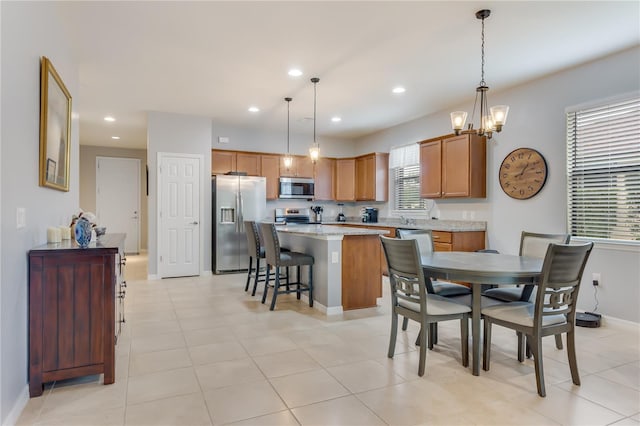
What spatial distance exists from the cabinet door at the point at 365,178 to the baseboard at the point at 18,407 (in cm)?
576

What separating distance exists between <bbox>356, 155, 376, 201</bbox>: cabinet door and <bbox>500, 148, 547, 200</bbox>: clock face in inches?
103

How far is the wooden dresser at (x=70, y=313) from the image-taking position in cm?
216

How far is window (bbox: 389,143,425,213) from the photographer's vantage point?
6.36 meters

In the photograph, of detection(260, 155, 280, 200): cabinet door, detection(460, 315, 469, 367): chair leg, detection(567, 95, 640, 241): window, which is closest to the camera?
detection(460, 315, 469, 367): chair leg

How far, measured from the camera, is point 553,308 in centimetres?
232

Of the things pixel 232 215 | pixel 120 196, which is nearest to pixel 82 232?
pixel 232 215

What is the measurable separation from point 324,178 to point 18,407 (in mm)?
6141

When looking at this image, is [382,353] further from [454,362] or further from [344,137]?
[344,137]

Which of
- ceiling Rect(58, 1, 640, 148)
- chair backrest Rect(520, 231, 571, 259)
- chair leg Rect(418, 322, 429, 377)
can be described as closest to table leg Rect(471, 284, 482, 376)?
chair leg Rect(418, 322, 429, 377)

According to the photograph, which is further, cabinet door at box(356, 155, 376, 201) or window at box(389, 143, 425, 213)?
cabinet door at box(356, 155, 376, 201)

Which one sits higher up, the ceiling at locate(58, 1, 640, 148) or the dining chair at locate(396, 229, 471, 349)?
the ceiling at locate(58, 1, 640, 148)

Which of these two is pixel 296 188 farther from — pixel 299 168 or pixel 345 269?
pixel 345 269

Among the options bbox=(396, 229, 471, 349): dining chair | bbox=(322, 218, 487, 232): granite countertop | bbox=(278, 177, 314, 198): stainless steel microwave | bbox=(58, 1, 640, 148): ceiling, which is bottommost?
bbox=(396, 229, 471, 349): dining chair

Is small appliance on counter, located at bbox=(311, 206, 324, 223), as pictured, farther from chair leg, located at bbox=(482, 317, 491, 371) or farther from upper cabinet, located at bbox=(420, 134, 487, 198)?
chair leg, located at bbox=(482, 317, 491, 371)
